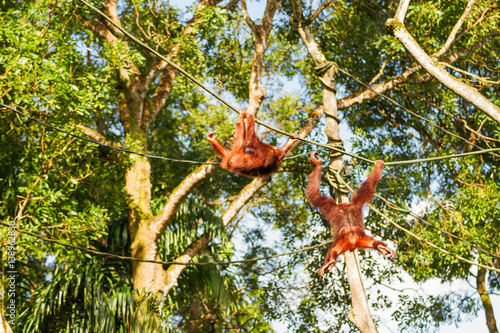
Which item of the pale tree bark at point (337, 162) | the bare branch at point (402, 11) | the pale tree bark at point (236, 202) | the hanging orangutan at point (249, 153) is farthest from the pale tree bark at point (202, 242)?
the bare branch at point (402, 11)

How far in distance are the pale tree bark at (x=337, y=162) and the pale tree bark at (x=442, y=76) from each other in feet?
2.29

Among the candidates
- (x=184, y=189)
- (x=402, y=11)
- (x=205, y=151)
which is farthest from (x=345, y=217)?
(x=205, y=151)

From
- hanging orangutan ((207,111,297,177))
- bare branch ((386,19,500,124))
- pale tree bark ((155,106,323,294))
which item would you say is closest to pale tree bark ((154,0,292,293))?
pale tree bark ((155,106,323,294))

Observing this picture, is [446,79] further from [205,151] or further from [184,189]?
[205,151]

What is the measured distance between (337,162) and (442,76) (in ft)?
4.02

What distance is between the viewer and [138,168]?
8.52 meters

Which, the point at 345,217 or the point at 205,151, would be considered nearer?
the point at 345,217

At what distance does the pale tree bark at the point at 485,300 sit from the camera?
12.0 m

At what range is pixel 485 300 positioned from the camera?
479 inches

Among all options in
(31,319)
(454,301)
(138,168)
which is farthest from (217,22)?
(454,301)

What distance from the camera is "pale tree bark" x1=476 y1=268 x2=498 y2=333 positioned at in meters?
12.0

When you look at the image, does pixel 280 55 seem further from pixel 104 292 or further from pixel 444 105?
pixel 104 292

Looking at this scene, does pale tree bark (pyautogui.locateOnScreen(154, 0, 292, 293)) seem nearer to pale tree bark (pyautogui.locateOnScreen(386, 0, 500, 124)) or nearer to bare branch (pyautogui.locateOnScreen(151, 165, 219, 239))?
bare branch (pyautogui.locateOnScreen(151, 165, 219, 239))

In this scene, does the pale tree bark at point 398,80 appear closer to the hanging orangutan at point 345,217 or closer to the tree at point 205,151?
the tree at point 205,151
